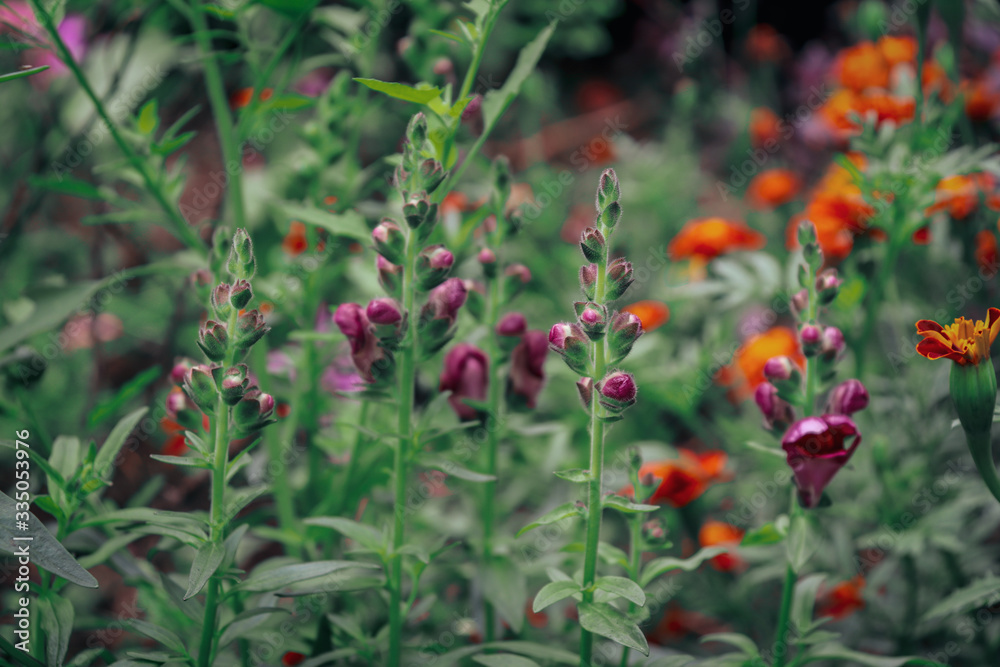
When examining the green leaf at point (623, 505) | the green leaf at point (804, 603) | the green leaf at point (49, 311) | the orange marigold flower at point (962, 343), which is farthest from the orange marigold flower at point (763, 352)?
the green leaf at point (49, 311)

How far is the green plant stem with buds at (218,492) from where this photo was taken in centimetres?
73

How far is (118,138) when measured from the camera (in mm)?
982

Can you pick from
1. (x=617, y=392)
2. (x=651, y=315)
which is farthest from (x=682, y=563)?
(x=651, y=315)

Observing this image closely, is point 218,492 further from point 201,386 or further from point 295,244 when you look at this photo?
point 295,244

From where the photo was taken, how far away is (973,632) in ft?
3.70

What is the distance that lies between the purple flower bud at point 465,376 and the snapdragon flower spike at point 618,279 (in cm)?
31

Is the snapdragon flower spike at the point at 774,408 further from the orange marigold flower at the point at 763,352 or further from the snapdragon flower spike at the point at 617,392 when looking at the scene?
the orange marigold flower at the point at 763,352

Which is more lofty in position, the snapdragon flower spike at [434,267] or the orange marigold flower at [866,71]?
the orange marigold flower at [866,71]

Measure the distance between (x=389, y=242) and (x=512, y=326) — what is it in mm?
234

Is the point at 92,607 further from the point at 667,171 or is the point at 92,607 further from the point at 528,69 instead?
the point at 667,171

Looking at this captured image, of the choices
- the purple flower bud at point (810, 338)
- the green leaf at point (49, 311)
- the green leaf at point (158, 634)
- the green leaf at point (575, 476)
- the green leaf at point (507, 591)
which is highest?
the purple flower bud at point (810, 338)

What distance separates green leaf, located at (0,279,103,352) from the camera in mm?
999

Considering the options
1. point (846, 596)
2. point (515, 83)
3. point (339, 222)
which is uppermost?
point (515, 83)

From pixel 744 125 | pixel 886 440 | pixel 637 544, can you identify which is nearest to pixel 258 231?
pixel 637 544
